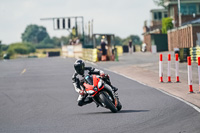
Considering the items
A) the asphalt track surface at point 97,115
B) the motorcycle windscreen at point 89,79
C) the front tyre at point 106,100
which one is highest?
the motorcycle windscreen at point 89,79

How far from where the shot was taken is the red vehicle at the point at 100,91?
1155 centimetres

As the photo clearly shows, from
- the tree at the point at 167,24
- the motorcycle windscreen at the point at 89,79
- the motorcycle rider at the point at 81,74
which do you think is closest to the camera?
the motorcycle windscreen at the point at 89,79

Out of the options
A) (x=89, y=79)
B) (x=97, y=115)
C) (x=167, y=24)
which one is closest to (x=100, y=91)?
(x=89, y=79)

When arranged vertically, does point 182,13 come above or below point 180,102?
above

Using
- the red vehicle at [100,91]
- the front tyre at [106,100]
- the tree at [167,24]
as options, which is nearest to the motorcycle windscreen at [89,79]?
the red vehicle at [100,91]

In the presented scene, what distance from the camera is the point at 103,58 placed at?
44.8 metres

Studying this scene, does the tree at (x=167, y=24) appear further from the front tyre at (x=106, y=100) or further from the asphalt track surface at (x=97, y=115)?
the front tyre at (x=106, y=100)

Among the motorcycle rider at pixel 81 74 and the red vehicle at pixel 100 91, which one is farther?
the motorcycle rider at pixel 81 74

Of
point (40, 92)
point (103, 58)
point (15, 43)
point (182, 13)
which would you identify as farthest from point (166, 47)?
point (15, 43)

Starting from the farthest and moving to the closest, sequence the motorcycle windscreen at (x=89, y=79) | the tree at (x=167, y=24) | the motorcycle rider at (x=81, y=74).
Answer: the tree at (x=167, y=24)
the motorcycle rider at (x=81, y=74)
the motorcycle windscreen at (x=89, y=79)

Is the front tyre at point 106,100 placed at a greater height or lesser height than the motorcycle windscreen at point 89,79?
lesser

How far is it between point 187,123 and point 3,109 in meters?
6.25

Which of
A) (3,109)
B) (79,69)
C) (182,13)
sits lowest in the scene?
(3,109)

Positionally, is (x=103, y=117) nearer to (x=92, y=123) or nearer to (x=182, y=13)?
(x=92, y=123)
